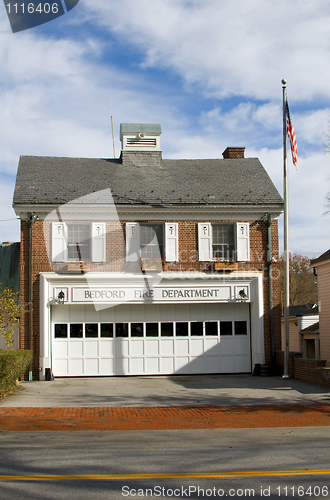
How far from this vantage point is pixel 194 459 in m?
7.64

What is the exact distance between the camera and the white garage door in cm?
1812

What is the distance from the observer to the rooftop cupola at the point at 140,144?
73.2 feet

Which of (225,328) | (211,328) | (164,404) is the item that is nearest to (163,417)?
(164,404)

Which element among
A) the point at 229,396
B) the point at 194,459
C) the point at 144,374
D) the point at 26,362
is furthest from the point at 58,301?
the point at 194,459

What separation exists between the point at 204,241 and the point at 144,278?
108 inches

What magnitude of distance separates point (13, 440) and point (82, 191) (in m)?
11.7

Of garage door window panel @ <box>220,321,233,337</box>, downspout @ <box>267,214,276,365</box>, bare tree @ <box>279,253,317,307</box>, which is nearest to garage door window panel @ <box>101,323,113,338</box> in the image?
garage door window panel @ <box>220,321,233,337</box>

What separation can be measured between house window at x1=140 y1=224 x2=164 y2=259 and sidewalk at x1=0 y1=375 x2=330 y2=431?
4.65m

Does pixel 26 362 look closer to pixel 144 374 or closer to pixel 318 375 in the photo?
pixel 144 374

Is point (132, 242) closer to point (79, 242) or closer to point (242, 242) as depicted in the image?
point (79, 242)

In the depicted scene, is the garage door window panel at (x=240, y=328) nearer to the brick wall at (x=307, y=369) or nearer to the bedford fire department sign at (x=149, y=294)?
the bedford fire department sign at (x=149, y=294)

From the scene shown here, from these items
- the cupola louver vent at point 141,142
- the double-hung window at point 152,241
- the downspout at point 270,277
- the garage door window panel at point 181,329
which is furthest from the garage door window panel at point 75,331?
the cupola louver vent at point 141,142

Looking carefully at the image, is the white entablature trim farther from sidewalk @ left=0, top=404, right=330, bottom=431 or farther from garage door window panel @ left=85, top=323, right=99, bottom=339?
sidewalk @ left=0, top=404, right=330, bottom=431

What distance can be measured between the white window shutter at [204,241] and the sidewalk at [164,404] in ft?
14.8
